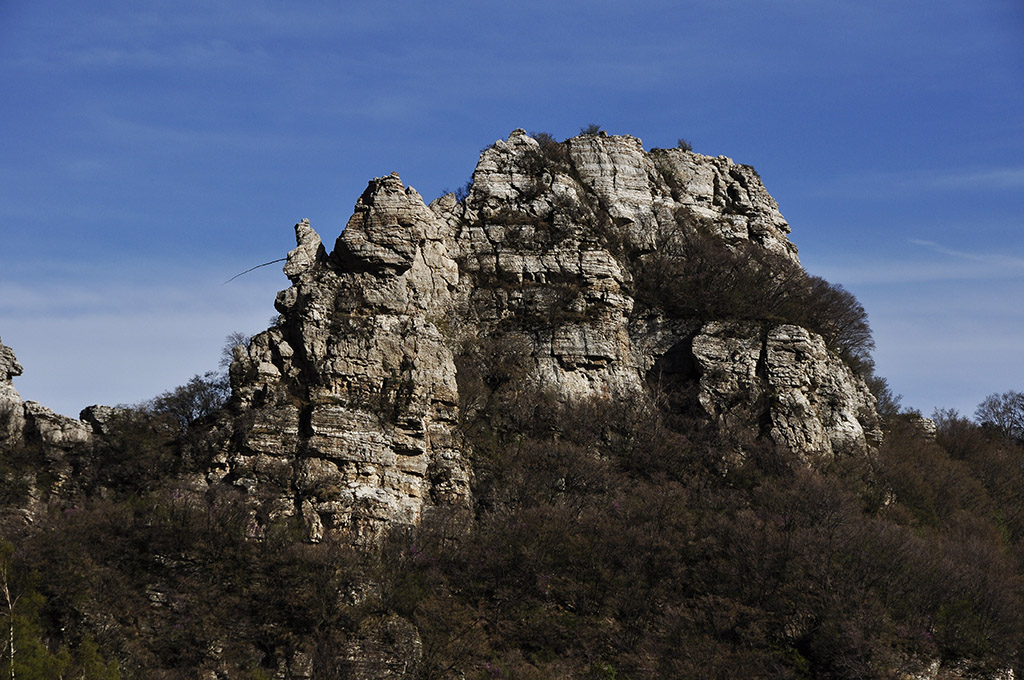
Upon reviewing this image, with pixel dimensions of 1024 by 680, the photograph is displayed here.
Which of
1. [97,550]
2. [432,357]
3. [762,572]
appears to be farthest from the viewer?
[432,357]

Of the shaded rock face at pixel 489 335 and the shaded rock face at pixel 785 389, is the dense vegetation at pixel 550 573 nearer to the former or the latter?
the shaded rock face at pixel 785 389

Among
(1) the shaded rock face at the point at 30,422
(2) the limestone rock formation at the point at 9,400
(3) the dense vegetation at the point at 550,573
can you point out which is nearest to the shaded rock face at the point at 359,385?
(3) the dense vegetation at the point at 550,573

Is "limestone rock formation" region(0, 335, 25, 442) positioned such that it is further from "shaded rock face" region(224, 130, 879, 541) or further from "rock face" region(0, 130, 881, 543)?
"shaded rock face" region(224, 130, 879, 541)

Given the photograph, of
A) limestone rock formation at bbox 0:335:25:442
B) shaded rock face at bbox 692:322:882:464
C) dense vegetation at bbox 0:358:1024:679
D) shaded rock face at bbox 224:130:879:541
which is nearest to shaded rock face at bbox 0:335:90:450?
limestone rock formation at bbox 0:335:25:442

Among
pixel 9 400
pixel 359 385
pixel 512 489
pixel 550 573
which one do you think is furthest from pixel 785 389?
pixel 9 400

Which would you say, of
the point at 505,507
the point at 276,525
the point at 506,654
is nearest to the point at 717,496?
the point at 505,507

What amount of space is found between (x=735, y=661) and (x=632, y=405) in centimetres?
1635

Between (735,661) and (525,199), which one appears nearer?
(735,661)

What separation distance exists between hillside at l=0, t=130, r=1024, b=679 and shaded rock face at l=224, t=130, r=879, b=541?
15cm

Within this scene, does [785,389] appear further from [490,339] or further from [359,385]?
[359,385]

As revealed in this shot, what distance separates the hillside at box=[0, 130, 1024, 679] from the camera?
4625 centimetres

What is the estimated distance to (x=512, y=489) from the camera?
54.0m

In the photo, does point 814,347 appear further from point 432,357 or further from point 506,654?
point 506,654

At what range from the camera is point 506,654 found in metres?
46.8
